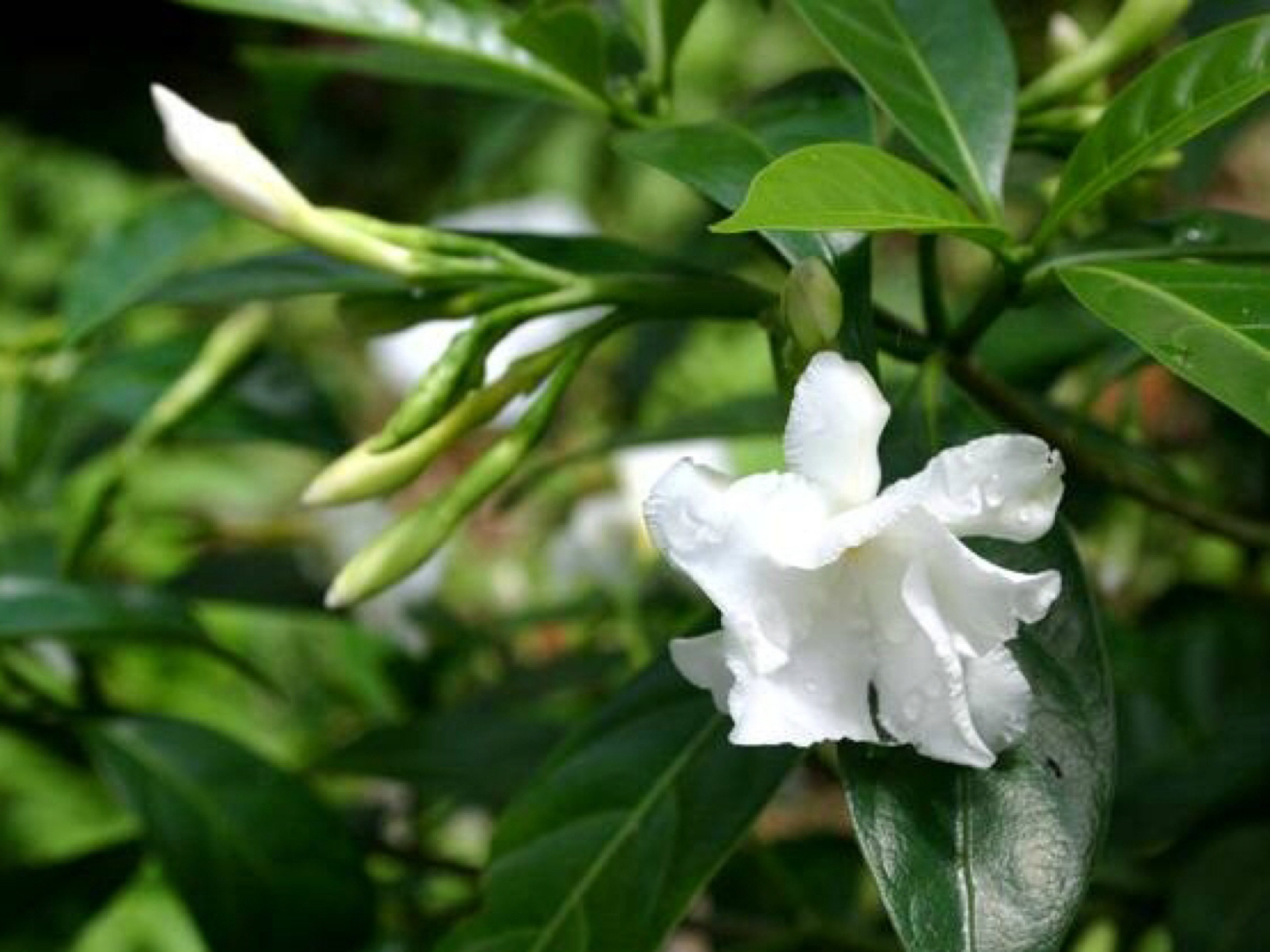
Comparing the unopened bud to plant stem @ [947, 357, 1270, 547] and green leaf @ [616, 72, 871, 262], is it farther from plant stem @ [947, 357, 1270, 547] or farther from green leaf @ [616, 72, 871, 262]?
plant stem @ [947, 357, 1270, 547]

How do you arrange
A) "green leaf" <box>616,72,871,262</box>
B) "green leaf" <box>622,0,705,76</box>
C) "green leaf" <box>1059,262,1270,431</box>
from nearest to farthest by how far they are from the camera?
"green leaf" <box>1059,262,1270,431</box>, "green leaf" <box>616,72,871,262</box>, "green leaf" <box>622,0,705,76</box>

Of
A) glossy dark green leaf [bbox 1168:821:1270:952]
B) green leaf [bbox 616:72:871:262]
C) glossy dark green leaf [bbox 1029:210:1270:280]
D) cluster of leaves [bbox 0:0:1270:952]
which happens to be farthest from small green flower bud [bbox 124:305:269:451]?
glossy dark green leaf [bbox 1168:821:1270:952]

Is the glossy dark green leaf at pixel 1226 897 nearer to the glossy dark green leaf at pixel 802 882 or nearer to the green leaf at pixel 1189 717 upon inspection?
the green leaf at pixel 1189 717

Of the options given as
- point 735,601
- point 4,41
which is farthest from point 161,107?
point 4,41

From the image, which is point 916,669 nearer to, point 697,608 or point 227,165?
point 227,165

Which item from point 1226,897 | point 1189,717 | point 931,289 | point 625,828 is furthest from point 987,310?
point 1189,717

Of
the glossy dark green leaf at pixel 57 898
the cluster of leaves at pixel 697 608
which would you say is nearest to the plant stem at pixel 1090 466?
the cluster of leaves at pixel 697 608
